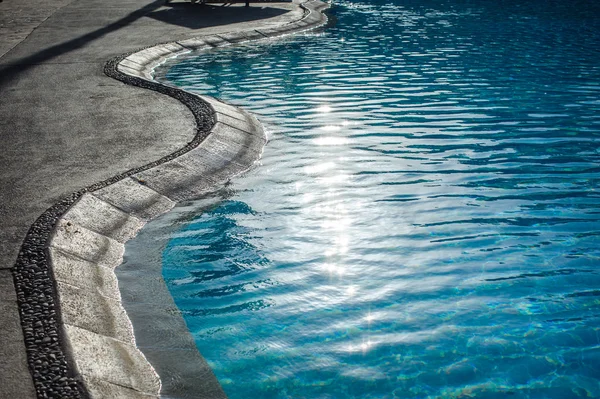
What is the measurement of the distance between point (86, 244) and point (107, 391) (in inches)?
99.9

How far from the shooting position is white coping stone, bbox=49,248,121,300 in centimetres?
608

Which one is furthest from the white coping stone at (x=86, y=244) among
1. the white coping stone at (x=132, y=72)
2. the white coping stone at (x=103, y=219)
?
the white coping stone at (x=132, y=72)

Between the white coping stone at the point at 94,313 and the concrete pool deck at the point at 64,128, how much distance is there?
0.06m

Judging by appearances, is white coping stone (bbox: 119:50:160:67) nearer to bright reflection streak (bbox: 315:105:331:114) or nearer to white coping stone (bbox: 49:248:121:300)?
bright reflection streak (bbox: 315:105:331:114)

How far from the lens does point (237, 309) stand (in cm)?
639

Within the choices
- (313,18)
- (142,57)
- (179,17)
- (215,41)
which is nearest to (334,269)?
(142,57)

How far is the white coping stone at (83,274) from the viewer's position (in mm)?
6082

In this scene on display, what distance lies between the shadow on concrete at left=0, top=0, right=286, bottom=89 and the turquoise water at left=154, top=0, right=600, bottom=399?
4666mm

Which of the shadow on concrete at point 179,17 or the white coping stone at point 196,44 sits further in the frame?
the white coping stone at point 196,44

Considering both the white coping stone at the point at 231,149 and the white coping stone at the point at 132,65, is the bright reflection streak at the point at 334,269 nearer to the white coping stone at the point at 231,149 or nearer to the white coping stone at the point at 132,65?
the white coping stone at the point at 231,149

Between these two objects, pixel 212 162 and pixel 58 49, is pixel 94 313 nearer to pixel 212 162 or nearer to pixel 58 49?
pixel 212 162

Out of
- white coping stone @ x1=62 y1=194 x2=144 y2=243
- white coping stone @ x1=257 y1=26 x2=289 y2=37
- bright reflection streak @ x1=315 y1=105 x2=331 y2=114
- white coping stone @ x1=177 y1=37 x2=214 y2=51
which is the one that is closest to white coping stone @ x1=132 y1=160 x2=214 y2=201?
white coping stone @ x1=62 y1=194 x2=144 y2=243

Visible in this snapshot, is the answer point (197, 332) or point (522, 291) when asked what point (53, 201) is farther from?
point (522, 291)

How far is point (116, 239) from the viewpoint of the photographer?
7.36m
